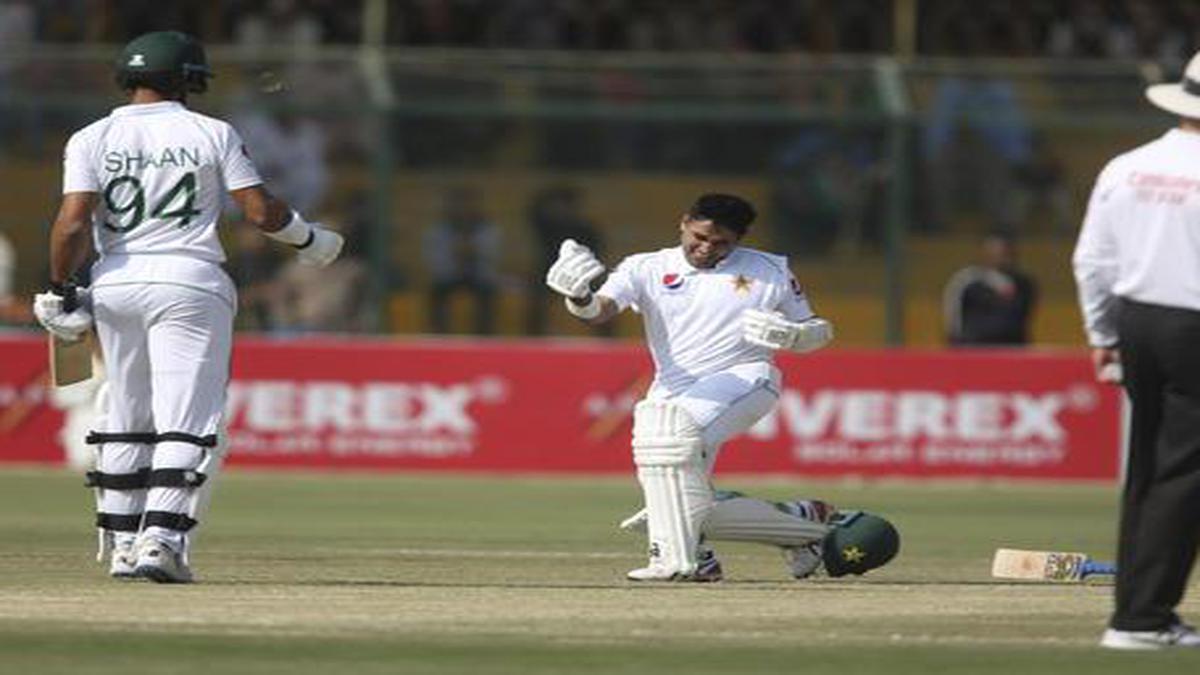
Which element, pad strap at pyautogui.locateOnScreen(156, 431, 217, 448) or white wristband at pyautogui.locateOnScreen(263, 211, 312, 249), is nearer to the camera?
pad strap at pyautogui.locateOnScreen(156, 431, 217, 448)

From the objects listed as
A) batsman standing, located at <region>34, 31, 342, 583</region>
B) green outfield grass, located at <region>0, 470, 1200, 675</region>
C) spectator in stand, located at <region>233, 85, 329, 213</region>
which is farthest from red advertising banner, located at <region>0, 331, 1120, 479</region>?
batsman standing, located at <region>34, 31, 342, 583</region>

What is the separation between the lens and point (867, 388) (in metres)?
25.0

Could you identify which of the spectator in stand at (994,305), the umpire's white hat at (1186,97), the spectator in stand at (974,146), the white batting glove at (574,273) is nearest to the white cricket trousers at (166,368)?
the white batting glove at (574,273)

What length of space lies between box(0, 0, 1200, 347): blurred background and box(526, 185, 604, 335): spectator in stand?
2cm

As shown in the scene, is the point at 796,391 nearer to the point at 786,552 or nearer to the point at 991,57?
the point at 991,57

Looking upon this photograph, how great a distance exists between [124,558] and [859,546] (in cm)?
311

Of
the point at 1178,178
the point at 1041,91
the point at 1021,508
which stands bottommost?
the point at 1021,508

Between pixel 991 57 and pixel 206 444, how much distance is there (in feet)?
62.2

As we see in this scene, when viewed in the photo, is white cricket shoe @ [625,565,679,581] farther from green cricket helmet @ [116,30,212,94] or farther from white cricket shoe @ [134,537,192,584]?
green cricket helmet @ [116,30,212,94]

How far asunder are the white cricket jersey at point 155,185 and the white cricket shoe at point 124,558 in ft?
3.48

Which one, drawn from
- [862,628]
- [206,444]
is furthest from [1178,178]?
[206,444]

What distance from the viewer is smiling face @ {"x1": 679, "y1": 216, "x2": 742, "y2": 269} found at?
13.1m

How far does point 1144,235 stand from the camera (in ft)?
31.8

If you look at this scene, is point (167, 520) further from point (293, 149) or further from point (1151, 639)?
point (293, 149)
